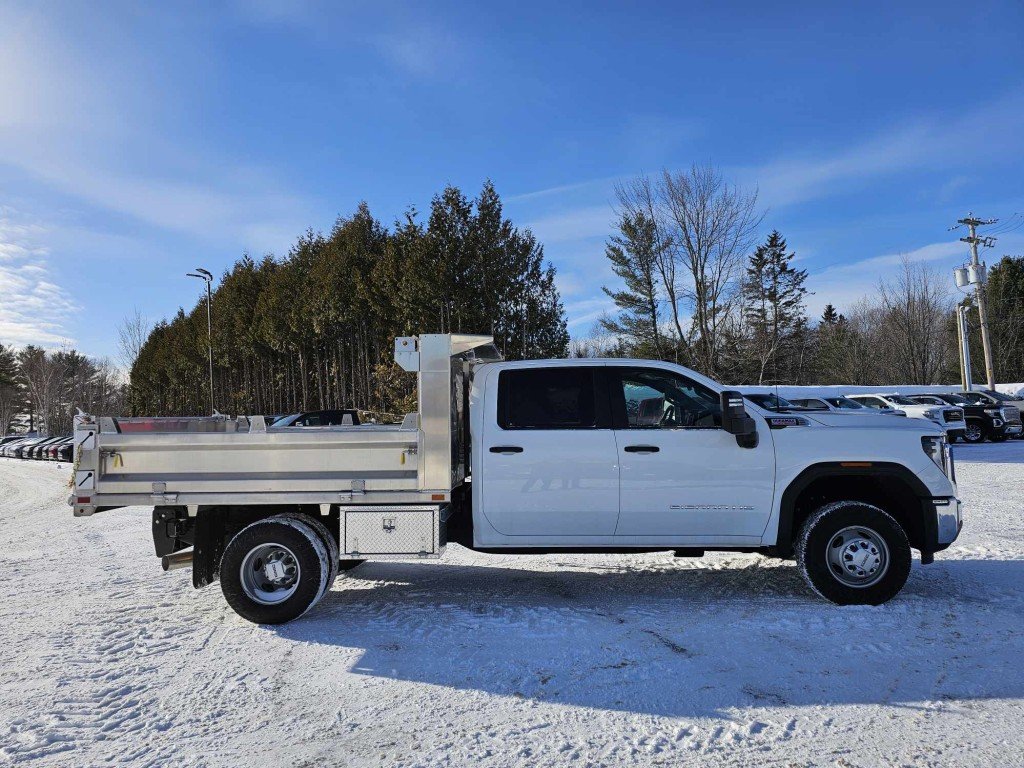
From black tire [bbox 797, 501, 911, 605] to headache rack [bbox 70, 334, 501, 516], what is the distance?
2.84 meters

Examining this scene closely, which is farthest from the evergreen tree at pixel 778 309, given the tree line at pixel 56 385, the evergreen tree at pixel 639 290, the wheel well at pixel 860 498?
the tree line at pixel 56 385

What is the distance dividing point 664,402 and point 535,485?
123 cm

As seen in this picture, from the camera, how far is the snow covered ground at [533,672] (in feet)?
11.0

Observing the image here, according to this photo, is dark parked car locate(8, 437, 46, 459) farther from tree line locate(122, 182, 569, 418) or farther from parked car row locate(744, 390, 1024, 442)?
parked car row locate(744, 390, 1024, 442)

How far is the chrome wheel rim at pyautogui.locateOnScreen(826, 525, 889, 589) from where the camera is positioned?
5.27m

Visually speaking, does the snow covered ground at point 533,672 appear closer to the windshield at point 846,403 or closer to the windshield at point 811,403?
the windshield at point 811,403

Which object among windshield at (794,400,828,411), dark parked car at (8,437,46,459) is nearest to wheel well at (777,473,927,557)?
windshield at (794,400,828,411)

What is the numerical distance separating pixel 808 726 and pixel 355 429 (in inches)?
138

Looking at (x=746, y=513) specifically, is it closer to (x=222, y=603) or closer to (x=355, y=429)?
(x=355, y=429)

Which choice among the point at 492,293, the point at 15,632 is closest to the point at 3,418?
the point at 492,293

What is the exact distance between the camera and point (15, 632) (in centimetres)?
525

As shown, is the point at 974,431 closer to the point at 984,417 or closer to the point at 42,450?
the point at 984,417

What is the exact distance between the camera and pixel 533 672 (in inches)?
165

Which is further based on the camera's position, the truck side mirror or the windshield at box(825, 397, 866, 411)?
the windshield at box(825, 397, 866, 411)
